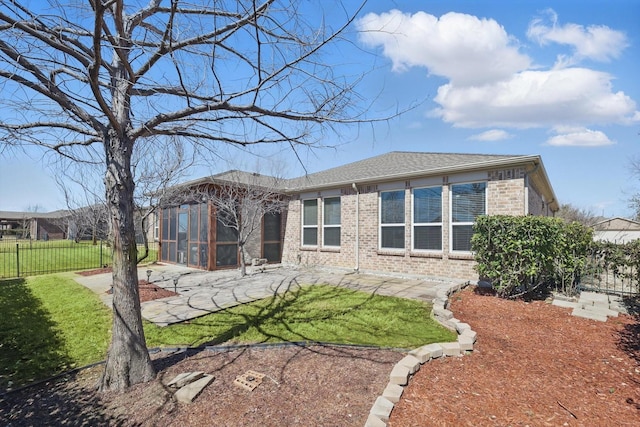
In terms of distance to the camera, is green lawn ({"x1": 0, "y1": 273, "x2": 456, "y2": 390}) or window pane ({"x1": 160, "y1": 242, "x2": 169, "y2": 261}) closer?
green lawn ({"x1": 0, "y1": 273, "x2": 456, "y2": 390})

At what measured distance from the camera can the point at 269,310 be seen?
6.27m

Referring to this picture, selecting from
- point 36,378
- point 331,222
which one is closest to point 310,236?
point 331,222

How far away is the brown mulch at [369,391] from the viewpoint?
9.24 ft

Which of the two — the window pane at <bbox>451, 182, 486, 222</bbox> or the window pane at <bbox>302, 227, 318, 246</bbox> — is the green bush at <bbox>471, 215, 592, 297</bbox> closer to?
the window pane at <bbox>451, 182, 486, 222</bbox>

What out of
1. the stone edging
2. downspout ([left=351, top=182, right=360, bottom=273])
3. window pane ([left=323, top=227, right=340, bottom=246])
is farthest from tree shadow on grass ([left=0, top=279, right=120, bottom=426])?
window pane ([left=323, top=227, right=340, bottom=246])

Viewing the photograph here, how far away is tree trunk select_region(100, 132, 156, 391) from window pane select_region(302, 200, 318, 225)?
30.0 feet

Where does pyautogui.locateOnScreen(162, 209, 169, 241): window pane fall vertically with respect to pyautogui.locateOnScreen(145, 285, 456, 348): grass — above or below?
above

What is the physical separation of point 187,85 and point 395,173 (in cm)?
753

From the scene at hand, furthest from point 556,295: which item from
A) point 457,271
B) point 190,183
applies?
point 190,183

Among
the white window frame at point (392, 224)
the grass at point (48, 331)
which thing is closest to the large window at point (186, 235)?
the grass at point (48, 331)

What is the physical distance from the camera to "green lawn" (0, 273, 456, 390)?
4.46 metres

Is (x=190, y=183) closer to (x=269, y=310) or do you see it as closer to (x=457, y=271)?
(x=269, y=310)

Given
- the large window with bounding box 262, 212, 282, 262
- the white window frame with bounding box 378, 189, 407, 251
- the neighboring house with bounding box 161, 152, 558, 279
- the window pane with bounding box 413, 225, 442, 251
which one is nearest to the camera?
the neighboring house with bounding box 161, 152, 558, 279

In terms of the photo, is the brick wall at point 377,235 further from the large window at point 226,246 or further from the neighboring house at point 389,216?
the large window at point 226,246
